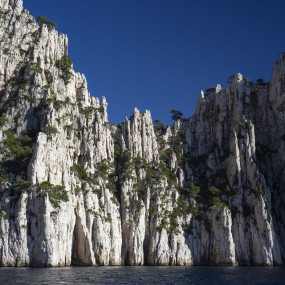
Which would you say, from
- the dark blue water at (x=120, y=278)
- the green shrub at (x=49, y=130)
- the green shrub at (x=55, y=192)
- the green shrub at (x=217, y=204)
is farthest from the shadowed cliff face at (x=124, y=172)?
the dark blue water at (x=120, y=278)

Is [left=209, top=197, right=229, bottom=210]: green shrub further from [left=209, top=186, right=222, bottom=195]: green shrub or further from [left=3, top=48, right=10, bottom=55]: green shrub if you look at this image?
[left=3, top=48, right=10, bottom=55]: green shrub

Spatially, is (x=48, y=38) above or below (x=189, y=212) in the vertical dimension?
above

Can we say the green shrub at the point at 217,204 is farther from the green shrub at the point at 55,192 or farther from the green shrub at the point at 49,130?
the green shrub at the point at 49,130

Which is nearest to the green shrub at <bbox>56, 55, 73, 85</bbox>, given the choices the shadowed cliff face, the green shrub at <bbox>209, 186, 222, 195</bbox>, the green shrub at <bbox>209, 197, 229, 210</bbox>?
the shadowed cliff face


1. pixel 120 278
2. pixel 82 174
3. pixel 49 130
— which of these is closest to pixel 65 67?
pixel 49 130

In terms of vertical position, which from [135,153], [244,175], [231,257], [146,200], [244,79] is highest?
[244,79]

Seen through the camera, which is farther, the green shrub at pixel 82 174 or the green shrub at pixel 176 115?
the green shrub at pixel 176 115

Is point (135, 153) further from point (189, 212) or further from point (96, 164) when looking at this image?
point (189, 212)

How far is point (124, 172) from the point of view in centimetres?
10762

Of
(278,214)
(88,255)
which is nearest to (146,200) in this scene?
(88,255)

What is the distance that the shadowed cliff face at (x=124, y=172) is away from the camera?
80.1 metres

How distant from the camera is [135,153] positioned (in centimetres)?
11706

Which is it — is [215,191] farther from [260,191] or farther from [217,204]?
[260,191]

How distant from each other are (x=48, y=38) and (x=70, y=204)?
57.0 metres
